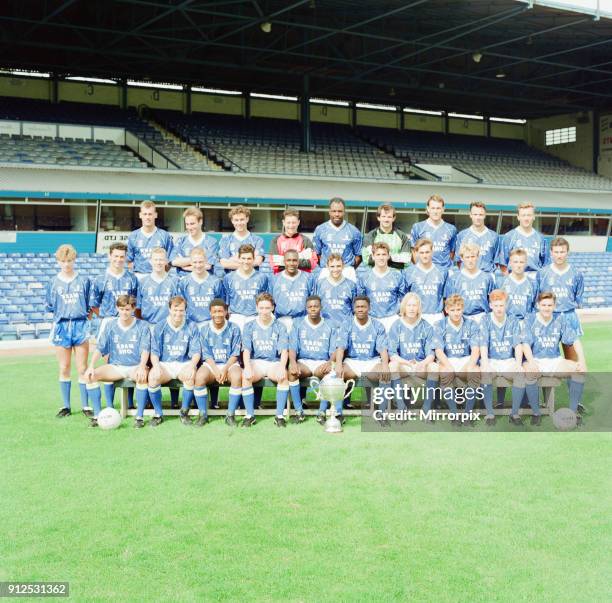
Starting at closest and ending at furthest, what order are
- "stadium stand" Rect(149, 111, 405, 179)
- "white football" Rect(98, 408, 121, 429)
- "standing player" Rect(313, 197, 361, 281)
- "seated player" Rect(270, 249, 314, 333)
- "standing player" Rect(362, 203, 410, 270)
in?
"white football" Rect(98, 408, 121, 429) → "seated player" Rect(270, 249, 314, 333) → "standing player" Rect(362, 203, 410, 270) → "standing player" Rect(313, 197, 361, 281) → "stadium stand" Rect(149, 111, 405, 179)

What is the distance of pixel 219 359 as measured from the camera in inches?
287

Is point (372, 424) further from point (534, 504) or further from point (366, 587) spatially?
point (366, 587)

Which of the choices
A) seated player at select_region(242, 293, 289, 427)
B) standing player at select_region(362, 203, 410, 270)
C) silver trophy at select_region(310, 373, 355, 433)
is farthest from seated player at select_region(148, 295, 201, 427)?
standing player at select_region(362, 203, 410, 270)

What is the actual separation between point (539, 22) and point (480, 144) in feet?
42.3

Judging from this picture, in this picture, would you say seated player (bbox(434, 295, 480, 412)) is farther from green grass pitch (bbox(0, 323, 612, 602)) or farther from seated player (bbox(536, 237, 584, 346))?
seated player (bbox(536, 237, 584, 346))

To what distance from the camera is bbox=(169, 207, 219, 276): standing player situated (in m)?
7.75

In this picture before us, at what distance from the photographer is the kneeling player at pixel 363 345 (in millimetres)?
7188

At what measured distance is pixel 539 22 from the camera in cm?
2128

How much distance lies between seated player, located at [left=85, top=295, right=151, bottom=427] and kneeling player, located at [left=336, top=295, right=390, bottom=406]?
205 centimetres

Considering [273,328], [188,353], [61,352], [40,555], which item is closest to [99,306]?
[61,352]

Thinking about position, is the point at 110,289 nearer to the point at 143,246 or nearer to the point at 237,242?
the point at 143,246

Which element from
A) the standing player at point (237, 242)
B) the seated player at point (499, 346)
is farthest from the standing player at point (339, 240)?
the seated player at point (499, 346)

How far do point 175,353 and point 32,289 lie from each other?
11.4 metres

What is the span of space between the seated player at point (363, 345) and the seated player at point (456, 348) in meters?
0.59
